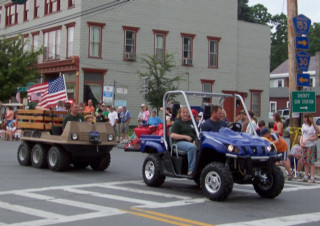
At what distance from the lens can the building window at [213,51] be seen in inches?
1671

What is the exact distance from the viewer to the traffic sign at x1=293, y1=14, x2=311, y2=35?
54.3 feet

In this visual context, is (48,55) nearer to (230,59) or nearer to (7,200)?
(230,59)

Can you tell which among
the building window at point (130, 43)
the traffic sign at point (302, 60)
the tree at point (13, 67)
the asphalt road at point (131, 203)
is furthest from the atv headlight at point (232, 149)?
the building window at point (130, 43)

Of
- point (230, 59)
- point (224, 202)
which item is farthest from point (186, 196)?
A: point (230, 59)

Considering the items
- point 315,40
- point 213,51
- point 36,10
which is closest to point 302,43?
point 213,51

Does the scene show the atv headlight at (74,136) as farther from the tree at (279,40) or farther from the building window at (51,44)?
the tree at (279,40)

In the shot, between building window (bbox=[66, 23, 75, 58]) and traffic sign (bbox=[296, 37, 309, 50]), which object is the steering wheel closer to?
traffic sign (bbox=[296, 37, 309, 50])

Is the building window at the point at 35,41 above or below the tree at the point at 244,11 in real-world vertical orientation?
below

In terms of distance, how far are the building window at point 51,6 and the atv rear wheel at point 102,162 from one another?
2661cm

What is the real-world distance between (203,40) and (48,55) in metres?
11.9

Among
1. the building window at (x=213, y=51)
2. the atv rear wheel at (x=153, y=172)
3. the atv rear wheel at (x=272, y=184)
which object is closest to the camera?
the atv rear wheel at (x=272, y=184)

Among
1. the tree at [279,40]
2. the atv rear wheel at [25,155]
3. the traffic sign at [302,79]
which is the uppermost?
the tree at [279,40]

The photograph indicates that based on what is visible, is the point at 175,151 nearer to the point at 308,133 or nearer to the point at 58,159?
the point at 58,159

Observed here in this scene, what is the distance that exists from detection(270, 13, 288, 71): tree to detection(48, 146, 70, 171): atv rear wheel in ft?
262
